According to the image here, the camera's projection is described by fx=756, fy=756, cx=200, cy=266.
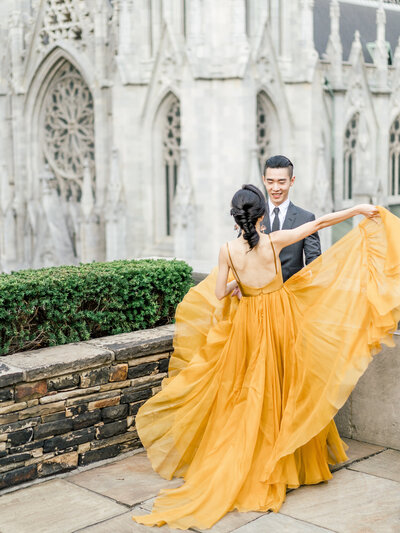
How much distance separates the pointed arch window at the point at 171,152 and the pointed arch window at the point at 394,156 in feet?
32.1

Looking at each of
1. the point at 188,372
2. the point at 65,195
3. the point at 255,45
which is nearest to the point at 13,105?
the point at 65,195

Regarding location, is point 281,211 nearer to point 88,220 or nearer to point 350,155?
point 88,220

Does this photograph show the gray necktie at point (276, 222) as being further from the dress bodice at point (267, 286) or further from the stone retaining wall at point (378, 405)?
the stone retaining wall at point (378, 405)

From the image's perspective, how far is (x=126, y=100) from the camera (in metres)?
20.1

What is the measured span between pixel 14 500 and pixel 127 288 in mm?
1775

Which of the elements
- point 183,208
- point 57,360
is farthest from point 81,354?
point 183,208

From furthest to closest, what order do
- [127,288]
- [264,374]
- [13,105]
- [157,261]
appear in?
[13,105]
[157,261]
[127,288]
[264,374]

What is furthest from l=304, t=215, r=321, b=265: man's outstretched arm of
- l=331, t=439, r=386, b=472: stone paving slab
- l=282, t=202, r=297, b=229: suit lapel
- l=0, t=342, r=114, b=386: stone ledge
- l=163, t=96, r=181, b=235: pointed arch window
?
l=163, t=96, r=181, b=235: pointed arch window

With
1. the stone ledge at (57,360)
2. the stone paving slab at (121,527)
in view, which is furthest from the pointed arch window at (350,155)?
the stone paving slab at (121,527)

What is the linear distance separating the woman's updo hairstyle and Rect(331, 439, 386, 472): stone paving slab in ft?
5.58

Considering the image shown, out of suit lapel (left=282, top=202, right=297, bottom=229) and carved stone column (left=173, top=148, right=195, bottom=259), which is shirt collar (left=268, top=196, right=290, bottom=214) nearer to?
suit lapel (left=282, top=202, right=297, bottom=229)

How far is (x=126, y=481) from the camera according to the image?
15.7ft

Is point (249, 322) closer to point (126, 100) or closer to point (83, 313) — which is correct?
point (83, 313)

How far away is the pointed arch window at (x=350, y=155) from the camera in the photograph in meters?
24.5
